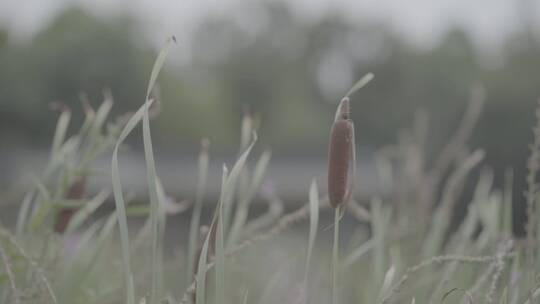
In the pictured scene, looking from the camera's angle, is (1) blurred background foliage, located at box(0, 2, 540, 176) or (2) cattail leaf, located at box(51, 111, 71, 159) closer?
(2) cattail leaf, located at box(51, 111, 71, 159)

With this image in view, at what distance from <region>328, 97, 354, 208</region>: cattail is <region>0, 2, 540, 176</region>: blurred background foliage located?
34.5 ft

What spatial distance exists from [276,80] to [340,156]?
2694 cm

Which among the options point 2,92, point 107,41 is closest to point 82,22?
point 107,41

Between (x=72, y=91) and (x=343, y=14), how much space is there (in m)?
14.6

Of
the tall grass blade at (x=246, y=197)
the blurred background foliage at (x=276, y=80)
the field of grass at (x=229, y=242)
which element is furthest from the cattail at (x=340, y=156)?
the blurred background foliage at (x=276, y=80)

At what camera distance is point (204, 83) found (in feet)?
99.8

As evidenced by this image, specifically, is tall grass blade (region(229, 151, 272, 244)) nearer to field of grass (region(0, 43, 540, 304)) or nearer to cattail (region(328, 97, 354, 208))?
field of grass (region(0, 43, 540, 304))

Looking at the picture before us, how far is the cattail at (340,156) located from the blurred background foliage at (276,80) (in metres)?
10.5

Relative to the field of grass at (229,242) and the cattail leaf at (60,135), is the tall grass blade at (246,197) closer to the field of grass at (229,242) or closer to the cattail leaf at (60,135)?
the field of grass at (229,242)

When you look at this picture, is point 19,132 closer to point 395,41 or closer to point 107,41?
point 107,41

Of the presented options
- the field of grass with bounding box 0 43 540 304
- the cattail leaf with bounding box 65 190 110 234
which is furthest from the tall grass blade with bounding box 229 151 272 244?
the cattail leaf with bounding box 65 190 110 234

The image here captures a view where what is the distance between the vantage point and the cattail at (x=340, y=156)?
0.68m

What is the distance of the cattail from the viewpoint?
0.68 meters

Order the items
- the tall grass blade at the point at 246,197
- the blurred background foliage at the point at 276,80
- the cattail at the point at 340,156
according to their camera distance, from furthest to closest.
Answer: the blurred background foliage at the point at 276,80
the tall grass blade at the point at 246,197
the cattail at the point at 340,156
